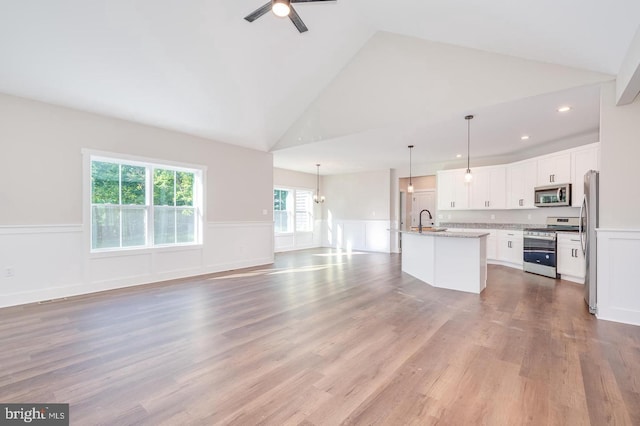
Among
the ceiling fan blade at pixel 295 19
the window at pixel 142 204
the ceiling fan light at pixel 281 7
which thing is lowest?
the window at pixel 142 204

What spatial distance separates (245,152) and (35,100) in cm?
346

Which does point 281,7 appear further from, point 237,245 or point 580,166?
point 580,166

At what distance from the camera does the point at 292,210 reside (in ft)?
33.5

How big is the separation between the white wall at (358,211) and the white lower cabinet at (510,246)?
326 cm

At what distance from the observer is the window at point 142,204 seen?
4.75m

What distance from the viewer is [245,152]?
6688 millimetres

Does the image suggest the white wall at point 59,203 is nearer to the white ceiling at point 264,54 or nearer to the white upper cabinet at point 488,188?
the white ceiling at point 264,54

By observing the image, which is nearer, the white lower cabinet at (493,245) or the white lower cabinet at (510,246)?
the white lower cabinet at (510,246)

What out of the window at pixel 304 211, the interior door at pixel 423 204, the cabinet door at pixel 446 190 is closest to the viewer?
the cabinet door at pixel 446 190

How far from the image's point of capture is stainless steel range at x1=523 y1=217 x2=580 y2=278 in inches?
214

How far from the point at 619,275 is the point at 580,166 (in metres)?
2.69

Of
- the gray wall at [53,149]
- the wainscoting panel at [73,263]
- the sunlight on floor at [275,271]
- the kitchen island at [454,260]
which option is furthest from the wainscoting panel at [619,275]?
the gray wall at [53,149]

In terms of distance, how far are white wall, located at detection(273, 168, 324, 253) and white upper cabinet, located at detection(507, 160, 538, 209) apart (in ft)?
20.3

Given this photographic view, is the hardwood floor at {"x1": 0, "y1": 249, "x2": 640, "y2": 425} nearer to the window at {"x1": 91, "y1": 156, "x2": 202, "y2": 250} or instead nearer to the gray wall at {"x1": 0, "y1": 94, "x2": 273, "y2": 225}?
the window at {"x1": 91, "y1": 156, "x2": 202, "y2": 250}
